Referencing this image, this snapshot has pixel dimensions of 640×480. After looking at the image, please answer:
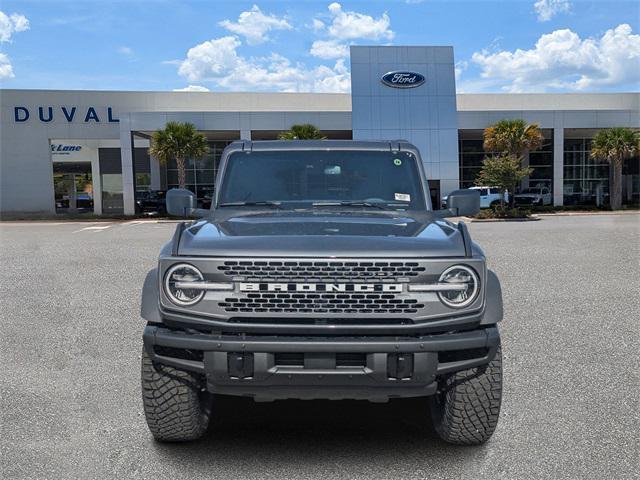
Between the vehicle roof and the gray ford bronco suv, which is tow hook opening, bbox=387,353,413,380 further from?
the vehicle roof

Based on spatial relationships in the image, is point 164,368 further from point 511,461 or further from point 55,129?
point 55,129

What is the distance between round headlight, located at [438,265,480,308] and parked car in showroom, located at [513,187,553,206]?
37884 millimetres

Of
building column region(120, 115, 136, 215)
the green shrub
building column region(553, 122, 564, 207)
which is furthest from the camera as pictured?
building column region(553, 122, 564, 207)

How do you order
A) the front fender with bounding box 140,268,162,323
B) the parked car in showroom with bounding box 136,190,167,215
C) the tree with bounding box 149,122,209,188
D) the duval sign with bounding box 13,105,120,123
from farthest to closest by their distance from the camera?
1. the duval sign with bounding box 13,105,120,123
2. the parked car in showroom with bounding box 136,190,167,215
3. the tree with bounding box 149,122,209,188
4. the front fender with bounding box 140,268,162,323

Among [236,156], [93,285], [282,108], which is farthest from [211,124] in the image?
[236,156]

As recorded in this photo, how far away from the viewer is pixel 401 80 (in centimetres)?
3666

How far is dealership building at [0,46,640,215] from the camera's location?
119 feet

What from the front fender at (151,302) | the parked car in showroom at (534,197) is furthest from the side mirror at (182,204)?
the parked car in showroom at (534,197)

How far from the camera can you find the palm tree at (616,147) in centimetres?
3522

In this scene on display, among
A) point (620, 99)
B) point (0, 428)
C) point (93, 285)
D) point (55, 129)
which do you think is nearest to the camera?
point (0, 428)

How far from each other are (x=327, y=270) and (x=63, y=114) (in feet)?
135

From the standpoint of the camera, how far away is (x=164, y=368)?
3453mm

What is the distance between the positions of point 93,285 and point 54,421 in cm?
633

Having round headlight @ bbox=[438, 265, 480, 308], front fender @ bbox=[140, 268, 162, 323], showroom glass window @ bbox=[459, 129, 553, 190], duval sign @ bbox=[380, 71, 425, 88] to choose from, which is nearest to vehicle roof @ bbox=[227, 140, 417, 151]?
front fender @ bbox=[140, 268, 162, 323]
